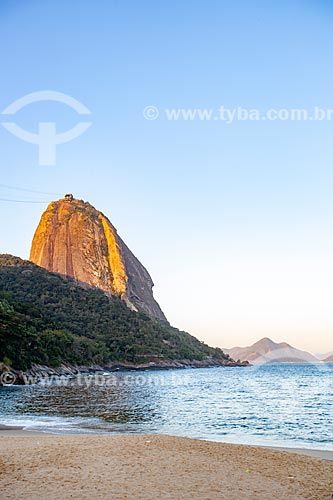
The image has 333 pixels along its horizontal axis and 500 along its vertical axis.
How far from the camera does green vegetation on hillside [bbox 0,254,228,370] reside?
72500 millimetres

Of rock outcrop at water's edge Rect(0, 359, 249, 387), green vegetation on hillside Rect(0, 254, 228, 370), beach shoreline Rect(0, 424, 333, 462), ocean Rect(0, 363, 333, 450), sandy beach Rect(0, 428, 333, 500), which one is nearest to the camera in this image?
sandy beach Rect(0, 428, 333, 500)

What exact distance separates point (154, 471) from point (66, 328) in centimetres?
10577

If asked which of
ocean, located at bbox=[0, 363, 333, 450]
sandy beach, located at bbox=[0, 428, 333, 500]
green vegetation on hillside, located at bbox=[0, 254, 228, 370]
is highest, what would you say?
green vegetation on hillside, located at bbox=[0, 254, 228, 370]

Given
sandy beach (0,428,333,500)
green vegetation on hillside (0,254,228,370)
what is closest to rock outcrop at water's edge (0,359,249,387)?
green vegetation on hillside (0,254,228,370)

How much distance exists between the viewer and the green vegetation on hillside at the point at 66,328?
238ft

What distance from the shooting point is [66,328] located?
112438 mm

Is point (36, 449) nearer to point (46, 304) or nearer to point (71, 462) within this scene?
point (71, 462)

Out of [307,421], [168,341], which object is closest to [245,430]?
[307,421]

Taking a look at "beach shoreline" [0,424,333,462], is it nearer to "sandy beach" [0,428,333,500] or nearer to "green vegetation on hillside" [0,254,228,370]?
"sandy beach" [0,428,333,500]

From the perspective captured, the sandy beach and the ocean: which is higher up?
the sandy beach

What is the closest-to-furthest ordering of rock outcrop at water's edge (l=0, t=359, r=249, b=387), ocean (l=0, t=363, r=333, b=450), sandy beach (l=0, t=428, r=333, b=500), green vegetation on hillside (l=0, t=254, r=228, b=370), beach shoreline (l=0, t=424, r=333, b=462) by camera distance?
sandy beach (l=0, t=428, r=333, b=500) < beach shoreline (l=0, t=424, r=333, b=462) < ocean (l=0, t=363, r=333, b=450) < rock outcrop at water's edge (l=0, t=359, r=249, b=387) < green vegetation on hillside (l=0, t=254, r=228, b=370)

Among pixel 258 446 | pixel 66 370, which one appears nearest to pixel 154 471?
pixel 258 446

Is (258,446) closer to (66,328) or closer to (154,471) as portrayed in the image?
(154,471)

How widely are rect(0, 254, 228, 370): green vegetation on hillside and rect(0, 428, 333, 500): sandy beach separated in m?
54.2
